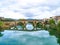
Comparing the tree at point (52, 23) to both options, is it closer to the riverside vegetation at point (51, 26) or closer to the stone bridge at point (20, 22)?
the riverside vegetation at point (51, 26)

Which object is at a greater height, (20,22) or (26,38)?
(20,22)

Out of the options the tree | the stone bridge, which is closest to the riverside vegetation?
the tree

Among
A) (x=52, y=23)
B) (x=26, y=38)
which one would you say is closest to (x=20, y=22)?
(x=26, y=38)

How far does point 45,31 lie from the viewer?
4859 mm

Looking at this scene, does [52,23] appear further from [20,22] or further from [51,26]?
[20,22]

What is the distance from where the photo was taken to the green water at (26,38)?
4.24m

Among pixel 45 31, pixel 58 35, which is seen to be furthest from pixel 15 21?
pixel 58 35

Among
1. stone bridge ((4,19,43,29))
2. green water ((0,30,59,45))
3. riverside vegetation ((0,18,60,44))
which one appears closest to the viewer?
green water ((0,30,59,45))

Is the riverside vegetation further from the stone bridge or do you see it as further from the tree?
the stone bridge

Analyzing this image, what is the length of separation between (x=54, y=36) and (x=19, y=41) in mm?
1037

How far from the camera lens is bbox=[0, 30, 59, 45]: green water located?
4242mm

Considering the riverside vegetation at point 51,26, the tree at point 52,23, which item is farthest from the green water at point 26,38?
the tree at point 52,23

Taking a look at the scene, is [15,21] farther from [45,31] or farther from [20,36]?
[45,31]

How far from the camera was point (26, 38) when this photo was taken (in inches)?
182
